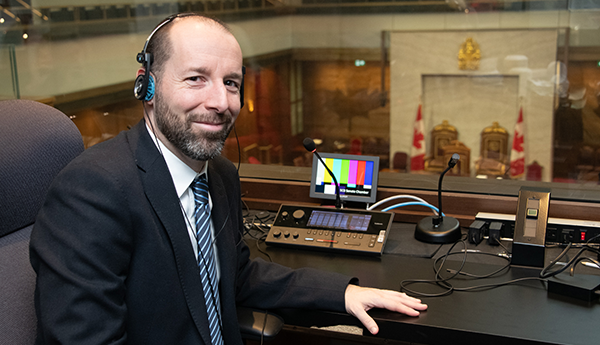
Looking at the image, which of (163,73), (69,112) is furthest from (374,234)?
(69,112)

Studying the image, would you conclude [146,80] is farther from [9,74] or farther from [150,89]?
[9,74]

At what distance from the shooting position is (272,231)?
5.69 ft

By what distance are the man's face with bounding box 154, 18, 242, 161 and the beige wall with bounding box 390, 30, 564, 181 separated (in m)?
3.60

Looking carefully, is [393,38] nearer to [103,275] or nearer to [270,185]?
[270,185]

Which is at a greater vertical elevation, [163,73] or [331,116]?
[163,73]

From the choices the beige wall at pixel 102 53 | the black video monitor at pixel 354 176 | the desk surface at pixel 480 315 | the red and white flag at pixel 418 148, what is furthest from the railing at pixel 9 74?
the red and white flag at pixel 418 148

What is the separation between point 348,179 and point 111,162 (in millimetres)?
1072

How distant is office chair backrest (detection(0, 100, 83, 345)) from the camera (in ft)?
3.15

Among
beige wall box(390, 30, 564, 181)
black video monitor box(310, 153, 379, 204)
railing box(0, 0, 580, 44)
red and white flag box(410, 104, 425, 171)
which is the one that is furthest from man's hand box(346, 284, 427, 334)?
red and white flag box(410, 104, 425, 171)

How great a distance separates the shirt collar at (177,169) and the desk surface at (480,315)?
0.44 metres

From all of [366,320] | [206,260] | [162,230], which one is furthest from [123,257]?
[366,320]

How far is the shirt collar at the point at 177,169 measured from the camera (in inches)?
43.6

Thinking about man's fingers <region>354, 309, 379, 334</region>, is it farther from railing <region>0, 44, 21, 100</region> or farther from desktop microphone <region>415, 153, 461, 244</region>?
railing <region>0, 44, 21, 100</region>

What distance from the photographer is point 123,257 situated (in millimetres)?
964
